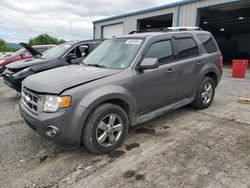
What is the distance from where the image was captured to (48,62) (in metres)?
6.38

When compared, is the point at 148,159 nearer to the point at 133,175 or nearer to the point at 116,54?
the point at 133,175

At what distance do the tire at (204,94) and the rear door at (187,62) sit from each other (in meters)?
0.29

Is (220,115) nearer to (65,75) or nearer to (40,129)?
(65,75)

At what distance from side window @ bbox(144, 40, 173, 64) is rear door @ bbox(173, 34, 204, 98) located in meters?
0.18

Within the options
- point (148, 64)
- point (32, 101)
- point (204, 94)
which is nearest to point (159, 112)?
point (148, 64)

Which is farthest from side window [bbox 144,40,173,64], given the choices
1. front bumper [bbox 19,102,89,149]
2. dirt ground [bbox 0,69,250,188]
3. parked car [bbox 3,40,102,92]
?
parked car [bbox 3,40,102,92]

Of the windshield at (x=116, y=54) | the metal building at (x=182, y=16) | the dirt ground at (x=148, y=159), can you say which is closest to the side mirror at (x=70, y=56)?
the windshield at (x=116, y=54)

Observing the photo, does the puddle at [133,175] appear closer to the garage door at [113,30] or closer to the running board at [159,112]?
the running board at [159,112]

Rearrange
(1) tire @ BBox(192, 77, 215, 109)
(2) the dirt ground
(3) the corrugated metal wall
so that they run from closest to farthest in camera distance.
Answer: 1. (2) the dirt ground
2. (1) tire @ BBox(192, 77, 215, 109)
3. (3) the corrugated metal wall

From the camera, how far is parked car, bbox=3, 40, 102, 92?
603 cm

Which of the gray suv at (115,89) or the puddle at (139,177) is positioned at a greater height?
the gray suv at (115,89)

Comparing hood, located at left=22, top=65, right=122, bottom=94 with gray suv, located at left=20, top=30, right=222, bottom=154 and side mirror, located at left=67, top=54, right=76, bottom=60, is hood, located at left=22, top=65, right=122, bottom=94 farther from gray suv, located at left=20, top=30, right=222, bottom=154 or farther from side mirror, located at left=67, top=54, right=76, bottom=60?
side mirror, located at left=67, top=54, right=76, bottom=60

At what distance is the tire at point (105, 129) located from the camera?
10.1 feet

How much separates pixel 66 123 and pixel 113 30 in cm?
1786
